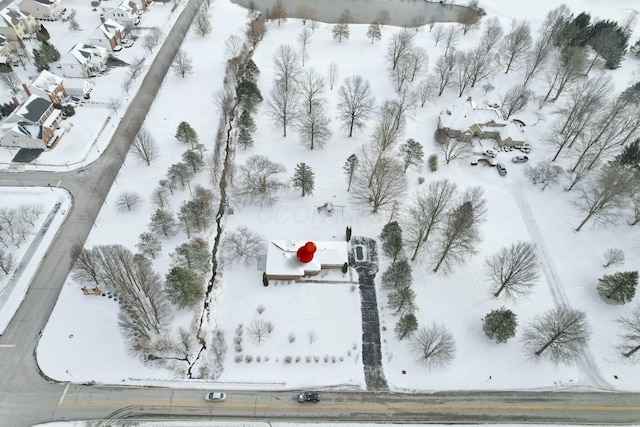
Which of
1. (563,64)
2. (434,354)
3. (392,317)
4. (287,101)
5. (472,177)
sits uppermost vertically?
(563,64)

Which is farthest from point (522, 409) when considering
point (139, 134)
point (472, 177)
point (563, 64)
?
point (563, 64)

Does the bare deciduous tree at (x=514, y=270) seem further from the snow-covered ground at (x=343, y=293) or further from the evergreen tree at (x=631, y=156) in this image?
the evergreen tree at (x=631, y=156)

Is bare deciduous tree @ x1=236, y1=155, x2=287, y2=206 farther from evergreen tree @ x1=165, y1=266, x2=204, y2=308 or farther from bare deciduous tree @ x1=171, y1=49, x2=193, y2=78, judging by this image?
bare deciduous tree @ x1=171, y1=49, x2=193, y2=78

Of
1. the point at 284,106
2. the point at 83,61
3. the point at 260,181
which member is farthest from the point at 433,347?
the point at 83,61

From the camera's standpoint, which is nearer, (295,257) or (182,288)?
(182,288)

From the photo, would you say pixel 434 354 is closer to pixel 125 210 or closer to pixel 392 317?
pixel 392 317

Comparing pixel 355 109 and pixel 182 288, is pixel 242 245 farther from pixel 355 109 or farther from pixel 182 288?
pixel 355 109
